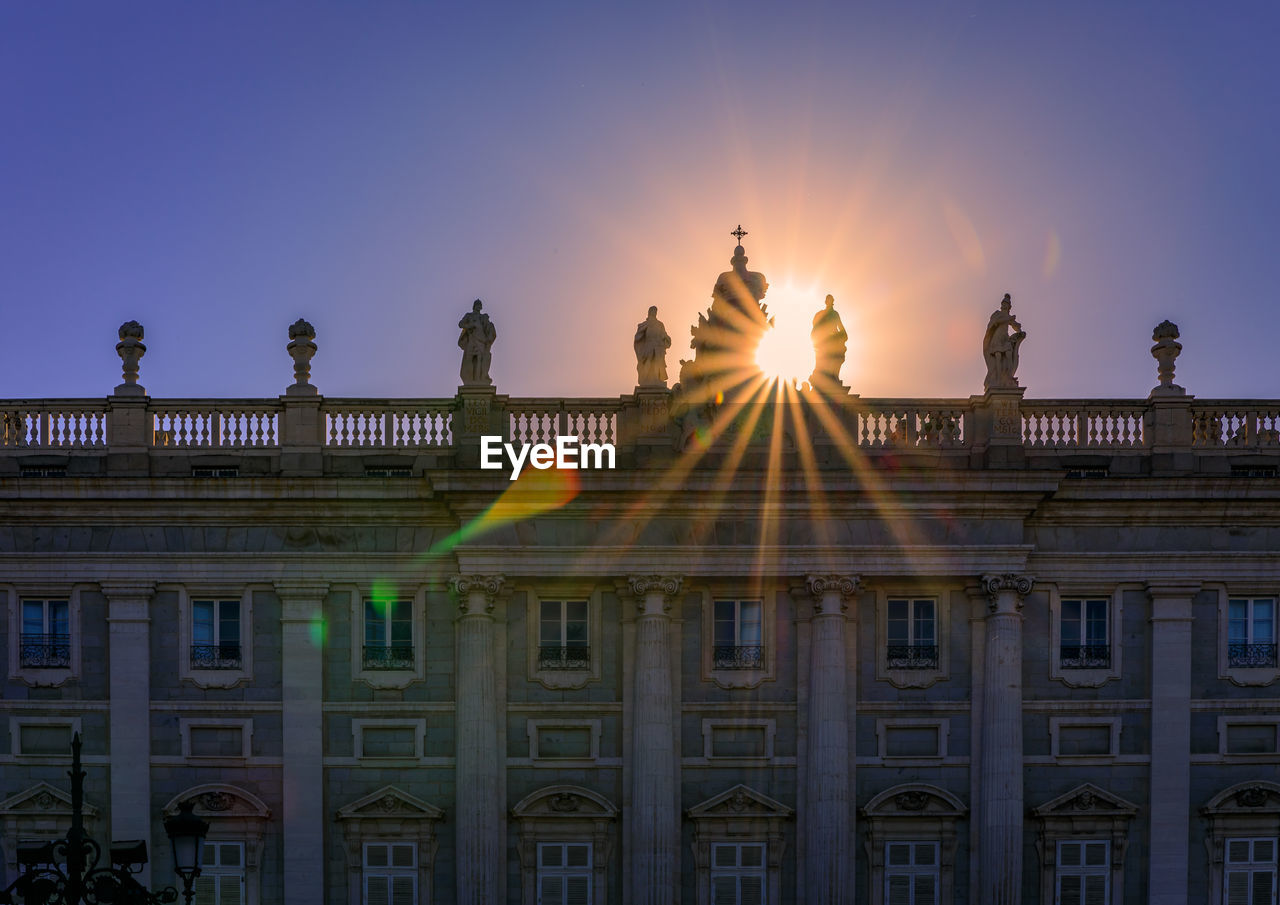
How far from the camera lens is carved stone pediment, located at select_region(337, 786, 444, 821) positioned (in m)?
27.9

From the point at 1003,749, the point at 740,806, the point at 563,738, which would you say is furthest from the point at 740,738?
the point at 1003,749

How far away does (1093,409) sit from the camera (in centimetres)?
2931

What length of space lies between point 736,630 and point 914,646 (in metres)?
3.75

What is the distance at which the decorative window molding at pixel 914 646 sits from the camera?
93.5 feet

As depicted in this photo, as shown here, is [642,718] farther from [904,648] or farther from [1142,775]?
[1142,775]

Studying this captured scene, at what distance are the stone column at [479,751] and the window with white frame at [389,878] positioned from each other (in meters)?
1.14

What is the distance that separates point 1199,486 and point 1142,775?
6.16 m

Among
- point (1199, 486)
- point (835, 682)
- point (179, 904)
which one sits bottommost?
point (179, 904)

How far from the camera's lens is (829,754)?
2773 cm

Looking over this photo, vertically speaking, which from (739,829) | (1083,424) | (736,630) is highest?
(1083,424)

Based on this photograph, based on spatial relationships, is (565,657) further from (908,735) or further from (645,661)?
(908,735)

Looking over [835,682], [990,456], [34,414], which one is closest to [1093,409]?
[990,456]

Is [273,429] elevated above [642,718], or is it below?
above

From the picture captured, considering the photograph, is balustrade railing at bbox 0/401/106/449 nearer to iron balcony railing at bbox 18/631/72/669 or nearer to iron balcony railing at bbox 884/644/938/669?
iron balcony railing at bbox 18/631/72/669
